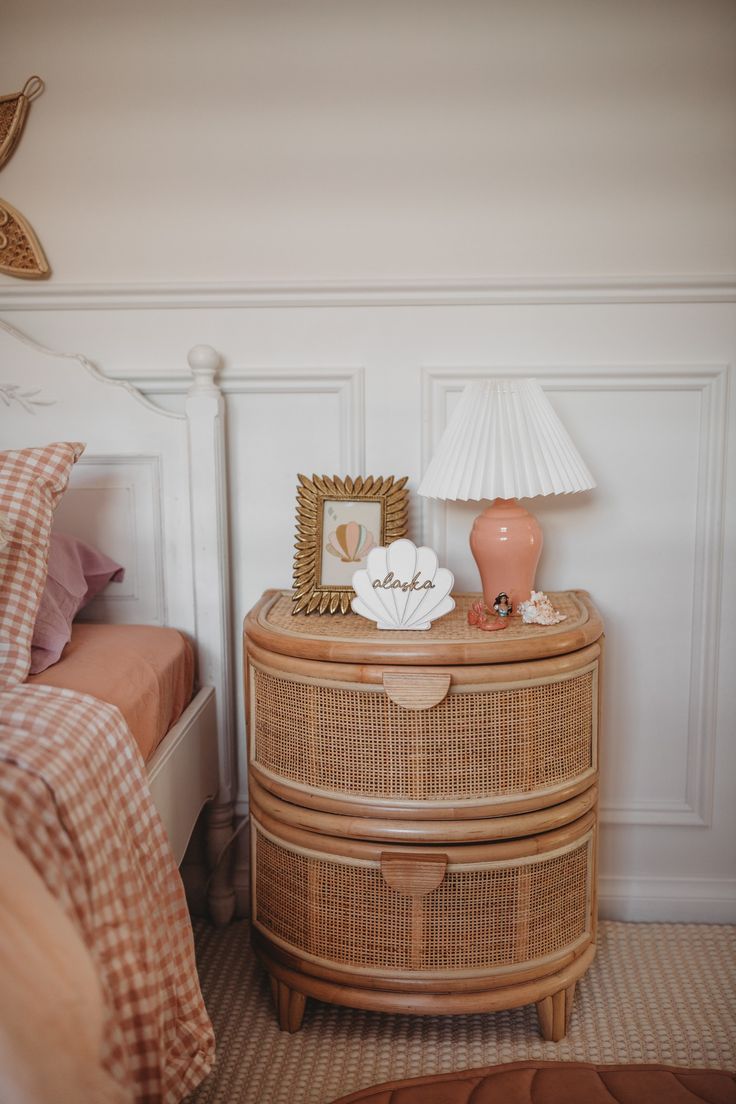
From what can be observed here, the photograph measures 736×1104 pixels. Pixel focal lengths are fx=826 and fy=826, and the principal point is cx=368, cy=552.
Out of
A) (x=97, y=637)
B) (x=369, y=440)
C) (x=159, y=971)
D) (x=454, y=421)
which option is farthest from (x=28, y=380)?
(x=159, y=971)

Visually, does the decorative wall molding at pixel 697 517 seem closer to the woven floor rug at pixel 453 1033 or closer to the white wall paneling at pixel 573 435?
the white wall paneling at pixel 573 435

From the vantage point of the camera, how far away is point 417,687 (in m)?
1.30

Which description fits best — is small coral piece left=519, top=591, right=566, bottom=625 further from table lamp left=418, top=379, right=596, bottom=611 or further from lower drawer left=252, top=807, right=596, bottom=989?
lower drawer left=252, top=807, right=596, bottom=989

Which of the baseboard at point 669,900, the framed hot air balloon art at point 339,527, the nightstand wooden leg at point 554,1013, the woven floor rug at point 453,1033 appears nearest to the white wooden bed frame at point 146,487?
the framed hot air balloon art at point 339,527

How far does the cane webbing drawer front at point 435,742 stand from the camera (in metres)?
1.33

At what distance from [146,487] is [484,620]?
0.78 metres

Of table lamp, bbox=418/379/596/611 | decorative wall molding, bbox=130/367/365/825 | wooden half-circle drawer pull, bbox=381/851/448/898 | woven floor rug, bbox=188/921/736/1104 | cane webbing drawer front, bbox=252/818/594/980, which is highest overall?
decorative wall molding, bbox=130/367/365/825

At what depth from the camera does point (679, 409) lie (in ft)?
5.76

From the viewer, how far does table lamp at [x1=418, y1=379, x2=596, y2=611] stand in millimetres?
1459

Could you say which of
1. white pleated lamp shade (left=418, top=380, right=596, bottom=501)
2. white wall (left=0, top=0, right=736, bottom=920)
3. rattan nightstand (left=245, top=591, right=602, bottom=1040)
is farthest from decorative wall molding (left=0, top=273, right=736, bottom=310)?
rattan nightstand (left=245, top=591, right=602, bottom=1040)

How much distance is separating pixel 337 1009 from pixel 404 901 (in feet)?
1.23

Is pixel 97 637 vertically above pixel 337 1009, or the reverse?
pixel 97 637

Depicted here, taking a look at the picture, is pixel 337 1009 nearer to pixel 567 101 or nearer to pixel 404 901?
pixel 404 901

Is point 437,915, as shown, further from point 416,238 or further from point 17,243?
point 17,243
